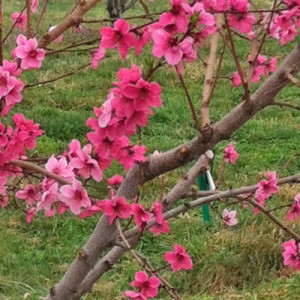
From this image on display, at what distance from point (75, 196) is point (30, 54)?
1.26ft

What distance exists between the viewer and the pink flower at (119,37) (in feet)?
5.15

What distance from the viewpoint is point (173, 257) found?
6.75ft

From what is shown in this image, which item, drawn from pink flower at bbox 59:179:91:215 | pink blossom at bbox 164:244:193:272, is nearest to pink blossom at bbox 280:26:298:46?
pink blossom at bbox 164:244:193:272

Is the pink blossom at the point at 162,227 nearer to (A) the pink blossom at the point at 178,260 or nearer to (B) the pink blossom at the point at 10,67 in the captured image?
(A) the pink blossom at the point at 178,260

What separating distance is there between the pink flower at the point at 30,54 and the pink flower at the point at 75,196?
33 cm

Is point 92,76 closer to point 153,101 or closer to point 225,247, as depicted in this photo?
point 225,247

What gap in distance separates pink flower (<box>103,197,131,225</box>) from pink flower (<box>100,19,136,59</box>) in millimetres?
→ 321

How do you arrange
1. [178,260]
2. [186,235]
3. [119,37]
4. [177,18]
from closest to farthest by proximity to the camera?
1. [177,18]
2. [119,37]
3. [178,260]
4. [186,235]

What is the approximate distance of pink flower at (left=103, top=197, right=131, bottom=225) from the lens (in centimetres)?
168

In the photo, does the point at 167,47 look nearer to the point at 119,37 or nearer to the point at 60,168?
the point at 119,37

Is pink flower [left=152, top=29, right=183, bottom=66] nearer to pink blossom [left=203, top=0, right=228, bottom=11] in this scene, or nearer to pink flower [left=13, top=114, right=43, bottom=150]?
pink blossom [left=203, top=0, right=228, bottom=11]

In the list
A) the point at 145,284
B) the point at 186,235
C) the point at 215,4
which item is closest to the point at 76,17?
the point at 215,4

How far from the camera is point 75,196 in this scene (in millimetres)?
1689

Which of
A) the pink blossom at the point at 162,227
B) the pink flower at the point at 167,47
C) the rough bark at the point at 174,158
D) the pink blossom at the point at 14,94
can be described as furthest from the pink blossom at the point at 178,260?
the pink flower at the point at 167,47
